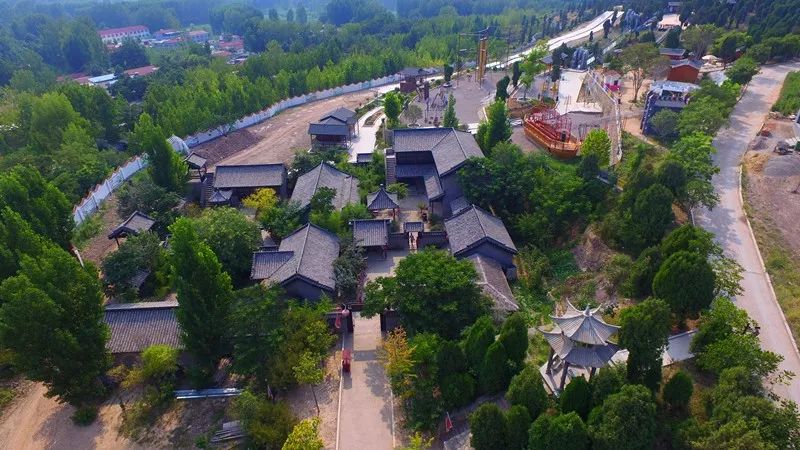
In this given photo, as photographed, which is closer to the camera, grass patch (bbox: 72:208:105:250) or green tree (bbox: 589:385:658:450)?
green tree (bbox: 589:385:658:450)

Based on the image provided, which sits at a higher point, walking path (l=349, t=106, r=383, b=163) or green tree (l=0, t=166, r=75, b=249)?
green tree (l=0, t=166, r=75, b=249)

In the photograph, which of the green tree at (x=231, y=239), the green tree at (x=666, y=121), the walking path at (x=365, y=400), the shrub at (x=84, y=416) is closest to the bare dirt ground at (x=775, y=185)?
the green tree at (x=666, y=121)

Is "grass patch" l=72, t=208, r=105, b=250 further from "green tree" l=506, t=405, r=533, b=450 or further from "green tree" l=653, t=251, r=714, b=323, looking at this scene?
"green tree" l=653, t=251, r=714, b=323

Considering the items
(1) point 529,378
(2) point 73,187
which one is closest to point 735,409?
(1) point 529,378

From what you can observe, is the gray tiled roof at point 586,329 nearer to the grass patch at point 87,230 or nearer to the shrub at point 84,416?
the shrub at point 84,416

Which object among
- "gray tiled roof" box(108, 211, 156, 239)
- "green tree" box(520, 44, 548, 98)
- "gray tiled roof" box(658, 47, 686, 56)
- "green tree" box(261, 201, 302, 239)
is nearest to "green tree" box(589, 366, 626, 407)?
"green tree" box(261, 201, 302, 239)

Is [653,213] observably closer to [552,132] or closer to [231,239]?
[552,132]

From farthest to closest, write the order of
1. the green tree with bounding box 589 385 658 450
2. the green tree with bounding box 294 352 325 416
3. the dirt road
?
1. the dirt road
2. the green tree with bounding box 294 352 325 416
3. the green tree with bounding box 589 385 658 450
